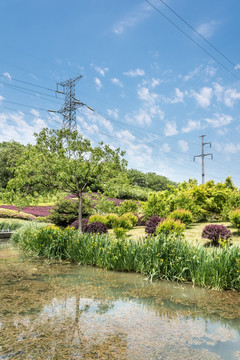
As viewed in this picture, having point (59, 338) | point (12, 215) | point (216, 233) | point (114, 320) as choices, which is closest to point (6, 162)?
point (12, 215)

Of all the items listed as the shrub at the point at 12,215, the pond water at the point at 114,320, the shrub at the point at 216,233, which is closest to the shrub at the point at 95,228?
the shrub at the point at 216,233

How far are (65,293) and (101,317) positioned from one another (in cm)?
157

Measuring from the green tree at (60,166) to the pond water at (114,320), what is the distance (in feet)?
17.2

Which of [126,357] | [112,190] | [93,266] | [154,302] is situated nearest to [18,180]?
[112,190]

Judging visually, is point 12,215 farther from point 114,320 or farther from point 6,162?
point 6,162

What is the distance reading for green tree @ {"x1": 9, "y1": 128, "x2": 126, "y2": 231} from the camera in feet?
37.8

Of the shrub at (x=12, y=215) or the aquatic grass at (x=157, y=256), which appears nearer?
the aquatic grass at (x=157, y=256)

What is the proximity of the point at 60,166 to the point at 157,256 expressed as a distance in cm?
586

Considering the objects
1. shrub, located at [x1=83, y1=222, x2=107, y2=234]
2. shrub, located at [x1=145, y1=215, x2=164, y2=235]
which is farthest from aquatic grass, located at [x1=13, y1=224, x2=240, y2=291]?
shrub, located at [x1=145, y1=215, x2=164, y2=235]

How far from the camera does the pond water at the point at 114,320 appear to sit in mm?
3299

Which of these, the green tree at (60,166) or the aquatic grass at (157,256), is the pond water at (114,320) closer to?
the aquatic grass at (157,256)

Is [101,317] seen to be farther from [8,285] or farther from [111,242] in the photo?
[111,242]

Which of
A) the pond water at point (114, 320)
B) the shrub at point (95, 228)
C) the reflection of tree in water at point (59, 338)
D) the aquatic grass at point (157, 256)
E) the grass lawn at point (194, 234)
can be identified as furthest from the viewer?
the shrub at point (95, 228)

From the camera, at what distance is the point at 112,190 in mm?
11805
